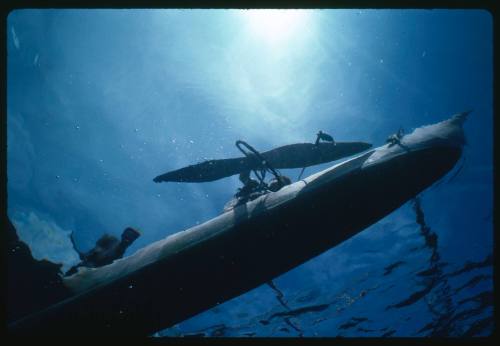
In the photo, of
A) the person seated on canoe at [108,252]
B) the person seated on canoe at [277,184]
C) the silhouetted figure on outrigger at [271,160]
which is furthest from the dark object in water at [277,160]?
the person seated on canoe at [108,252]

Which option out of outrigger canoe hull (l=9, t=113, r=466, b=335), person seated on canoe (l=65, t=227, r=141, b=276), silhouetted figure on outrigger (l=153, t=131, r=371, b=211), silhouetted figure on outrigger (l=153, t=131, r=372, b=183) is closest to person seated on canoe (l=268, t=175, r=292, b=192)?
silhouetted figure on outrigger (l=153, t=131, r=371, b=211)

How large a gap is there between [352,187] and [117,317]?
4.20m

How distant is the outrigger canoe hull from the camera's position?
161 inches

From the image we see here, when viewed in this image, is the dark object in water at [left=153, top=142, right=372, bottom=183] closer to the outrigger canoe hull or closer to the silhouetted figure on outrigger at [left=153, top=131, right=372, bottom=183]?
the silhouetted figure on outrigger at [left=153, top=131, right=372, bottom=183]

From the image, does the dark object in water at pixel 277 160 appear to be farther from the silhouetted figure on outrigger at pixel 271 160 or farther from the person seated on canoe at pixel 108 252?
the person seated on canoe at pixel 108 252

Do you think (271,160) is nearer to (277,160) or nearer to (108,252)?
(277,160)

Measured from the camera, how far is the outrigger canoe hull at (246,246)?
4098mm

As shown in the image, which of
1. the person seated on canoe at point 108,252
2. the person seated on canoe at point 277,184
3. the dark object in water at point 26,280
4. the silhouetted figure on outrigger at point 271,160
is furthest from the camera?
the silhouetted figure on outrigger at point 271,160

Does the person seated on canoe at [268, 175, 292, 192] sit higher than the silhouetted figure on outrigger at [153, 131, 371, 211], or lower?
lower

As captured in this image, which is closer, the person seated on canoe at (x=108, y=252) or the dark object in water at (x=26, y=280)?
the dark object in water at (x=26, y=280)

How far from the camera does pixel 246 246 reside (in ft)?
13.6

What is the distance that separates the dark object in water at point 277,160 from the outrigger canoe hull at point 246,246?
1.63 m

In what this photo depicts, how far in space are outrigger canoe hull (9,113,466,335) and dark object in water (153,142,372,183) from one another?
1633 mm

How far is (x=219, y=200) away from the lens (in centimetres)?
1402
